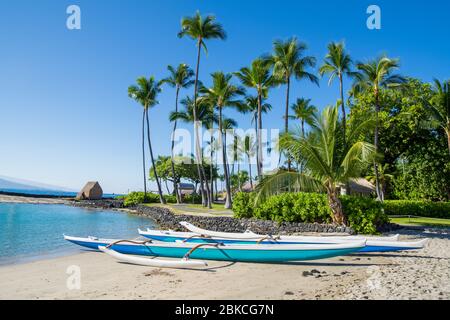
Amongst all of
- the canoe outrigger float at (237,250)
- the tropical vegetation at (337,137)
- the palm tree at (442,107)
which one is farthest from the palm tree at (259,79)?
the canoe outrigger float at (237,250)

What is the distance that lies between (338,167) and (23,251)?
1298 centimetres

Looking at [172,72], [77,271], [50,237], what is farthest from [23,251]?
[172,72]

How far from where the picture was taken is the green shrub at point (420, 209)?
22.0 meters

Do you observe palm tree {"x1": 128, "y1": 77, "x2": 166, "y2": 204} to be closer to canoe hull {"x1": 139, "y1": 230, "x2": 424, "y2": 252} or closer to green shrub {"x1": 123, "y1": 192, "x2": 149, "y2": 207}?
green shrub {"x1": 123, "y1": 192, "x2": 149, "y2": 207}

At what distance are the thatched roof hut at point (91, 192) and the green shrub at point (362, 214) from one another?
164ft

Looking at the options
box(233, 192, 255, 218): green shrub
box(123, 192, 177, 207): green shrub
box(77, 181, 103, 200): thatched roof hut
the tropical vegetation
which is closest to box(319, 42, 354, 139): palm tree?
the tropical vegetation

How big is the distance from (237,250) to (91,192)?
2045 inches

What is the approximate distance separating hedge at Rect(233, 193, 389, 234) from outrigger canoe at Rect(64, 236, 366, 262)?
11.8 ft

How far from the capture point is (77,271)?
8.84 m

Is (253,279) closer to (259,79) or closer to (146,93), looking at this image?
(259,79)

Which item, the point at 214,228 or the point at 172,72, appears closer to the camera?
the point at 214,228
